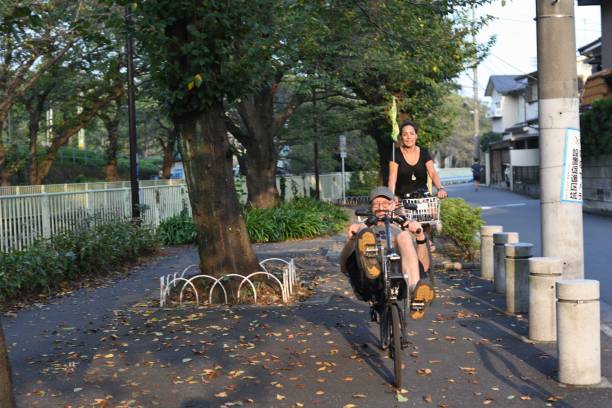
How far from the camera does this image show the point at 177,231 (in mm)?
21359

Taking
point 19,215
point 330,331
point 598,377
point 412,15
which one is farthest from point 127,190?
point 598,377

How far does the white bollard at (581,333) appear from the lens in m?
5.75

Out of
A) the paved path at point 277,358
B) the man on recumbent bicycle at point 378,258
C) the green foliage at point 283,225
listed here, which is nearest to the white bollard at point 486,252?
the paved path at point 277,358

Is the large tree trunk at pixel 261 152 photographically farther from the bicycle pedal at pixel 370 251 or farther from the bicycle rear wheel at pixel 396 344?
the bicycle rear wheel at pixel 396 344

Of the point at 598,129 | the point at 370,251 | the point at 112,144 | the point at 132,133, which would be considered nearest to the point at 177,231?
the point at 132,133

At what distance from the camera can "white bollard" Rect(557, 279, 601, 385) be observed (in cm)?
575

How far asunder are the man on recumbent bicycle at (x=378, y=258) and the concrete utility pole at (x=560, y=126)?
156cm

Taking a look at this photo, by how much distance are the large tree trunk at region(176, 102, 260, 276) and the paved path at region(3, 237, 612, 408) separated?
0.97 metres

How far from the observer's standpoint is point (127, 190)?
63.3ft

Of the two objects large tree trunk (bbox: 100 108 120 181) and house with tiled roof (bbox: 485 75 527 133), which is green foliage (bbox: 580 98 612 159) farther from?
house with tiled roof (bbox: 485 75 527 133)

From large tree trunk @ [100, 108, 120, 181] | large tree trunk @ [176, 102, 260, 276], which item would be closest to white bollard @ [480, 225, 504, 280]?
large tree trunk @ [176, 102, 260, 276]

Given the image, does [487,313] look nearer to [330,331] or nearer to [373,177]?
[330,331]

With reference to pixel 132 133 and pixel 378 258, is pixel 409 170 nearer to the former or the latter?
pixel 378 258

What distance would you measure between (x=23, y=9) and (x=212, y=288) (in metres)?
4.97
